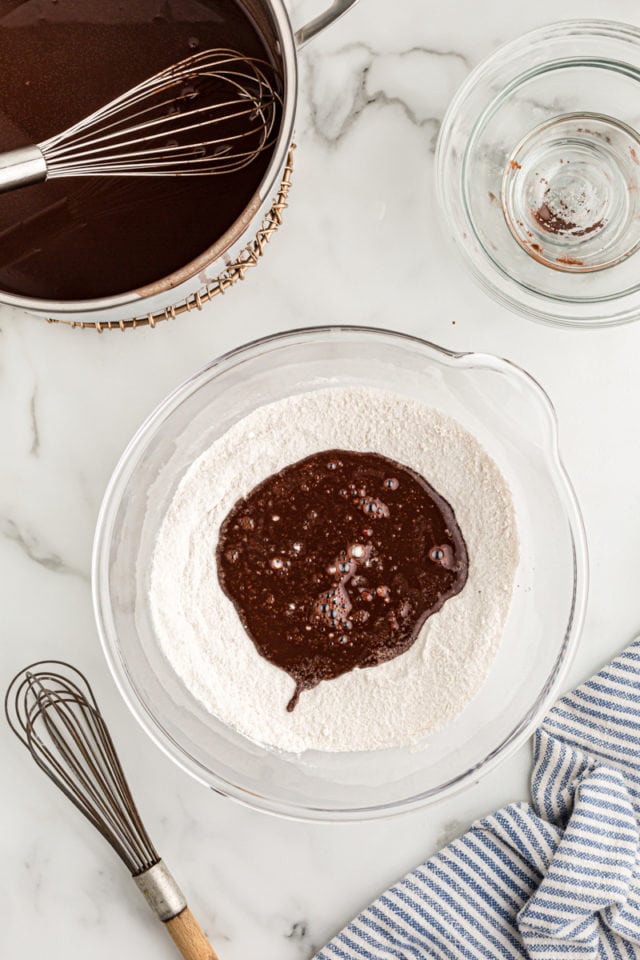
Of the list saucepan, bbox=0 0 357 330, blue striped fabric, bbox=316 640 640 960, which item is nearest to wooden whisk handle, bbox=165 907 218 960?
blue striped fabric, bbox=316 640 640 960

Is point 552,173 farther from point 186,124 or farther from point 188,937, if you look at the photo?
point 188,937

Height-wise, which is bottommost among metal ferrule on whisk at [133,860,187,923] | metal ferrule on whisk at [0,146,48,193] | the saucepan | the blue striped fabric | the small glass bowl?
the blue striped fabric

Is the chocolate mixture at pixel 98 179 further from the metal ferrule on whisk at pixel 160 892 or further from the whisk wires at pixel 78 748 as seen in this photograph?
the metal ferrule on whisk at pixel 160 892

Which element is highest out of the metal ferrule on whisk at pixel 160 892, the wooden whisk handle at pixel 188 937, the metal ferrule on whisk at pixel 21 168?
the metal ferrule on whisk at pixel 21 168

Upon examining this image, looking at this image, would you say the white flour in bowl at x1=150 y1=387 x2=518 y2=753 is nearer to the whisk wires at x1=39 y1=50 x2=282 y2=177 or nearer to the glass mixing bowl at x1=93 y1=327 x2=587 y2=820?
the glass mixing bowl at x1=93 y1=327 x2=587 y2=820

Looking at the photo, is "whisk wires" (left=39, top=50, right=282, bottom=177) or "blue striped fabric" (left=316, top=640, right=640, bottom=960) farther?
"blue striped fabric" (left=316, top=640, right=640, bottom=960)

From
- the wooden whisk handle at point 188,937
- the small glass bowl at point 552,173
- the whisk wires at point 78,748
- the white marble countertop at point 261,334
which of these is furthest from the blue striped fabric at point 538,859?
the small glass bowl at point 552,173

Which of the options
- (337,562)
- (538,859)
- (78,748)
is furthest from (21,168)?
(538,859)
